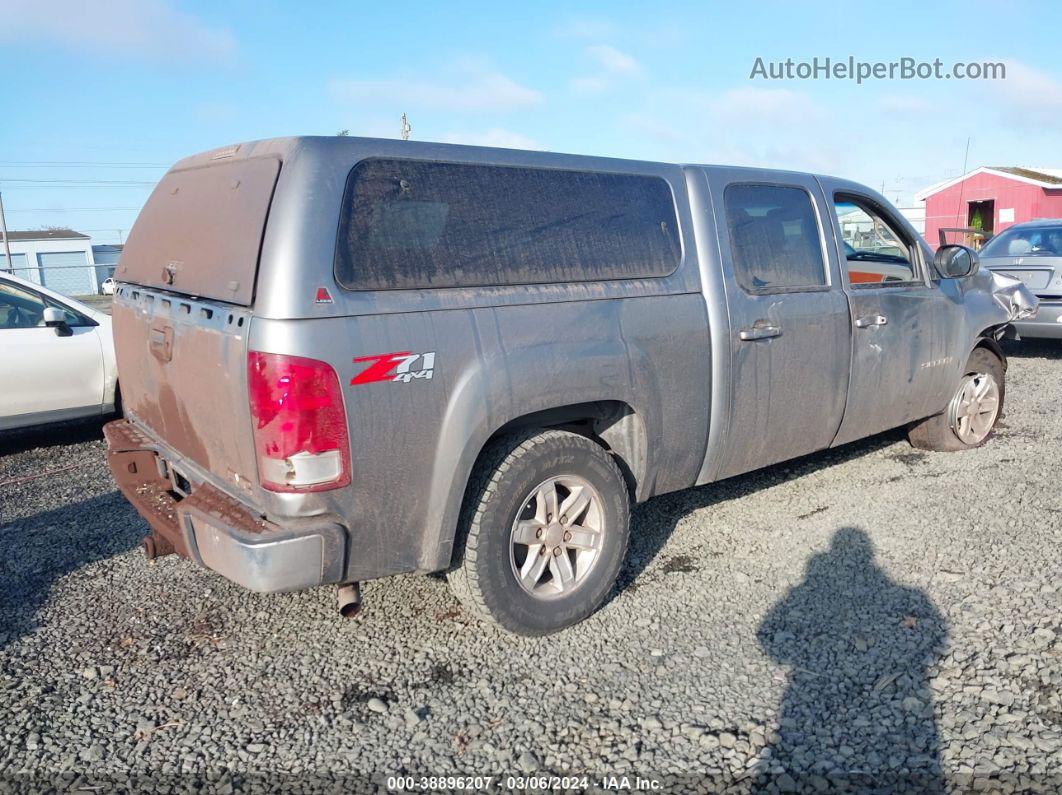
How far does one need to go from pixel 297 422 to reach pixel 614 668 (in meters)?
1.57

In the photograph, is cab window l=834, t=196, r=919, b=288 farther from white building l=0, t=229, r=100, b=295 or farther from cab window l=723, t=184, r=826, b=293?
white building l=0, t=229, r=100, b=295

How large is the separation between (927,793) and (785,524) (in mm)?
2223

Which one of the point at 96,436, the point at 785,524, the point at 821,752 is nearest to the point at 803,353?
the point at 785,524

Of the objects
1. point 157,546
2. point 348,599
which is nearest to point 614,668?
point 348,599

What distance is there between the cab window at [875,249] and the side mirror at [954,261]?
211 mm

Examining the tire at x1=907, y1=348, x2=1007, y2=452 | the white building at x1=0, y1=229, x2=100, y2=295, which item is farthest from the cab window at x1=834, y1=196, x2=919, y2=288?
the white building at x1=0, y1=229, x2=100, y2=295

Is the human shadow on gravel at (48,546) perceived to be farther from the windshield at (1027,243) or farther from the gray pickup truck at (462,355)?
the windshield at (1027,243)

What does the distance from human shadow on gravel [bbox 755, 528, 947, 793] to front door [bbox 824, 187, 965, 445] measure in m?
1.10

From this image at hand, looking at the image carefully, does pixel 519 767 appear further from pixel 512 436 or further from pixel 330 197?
pixel 330 197

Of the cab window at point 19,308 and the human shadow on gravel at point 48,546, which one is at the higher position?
the cab window at point 19,308

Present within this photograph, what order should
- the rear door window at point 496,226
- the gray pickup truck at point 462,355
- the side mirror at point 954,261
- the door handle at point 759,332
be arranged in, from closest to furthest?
the gray pickup truck at point 462,355, the rear door window at point 496,226, the door handle at point 759,332, the side mirror at point 954,261

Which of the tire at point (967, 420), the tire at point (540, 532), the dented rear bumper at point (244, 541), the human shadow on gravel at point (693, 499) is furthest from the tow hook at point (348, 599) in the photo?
the tire at point (967, 420)

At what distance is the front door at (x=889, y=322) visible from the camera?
4691 millimetres

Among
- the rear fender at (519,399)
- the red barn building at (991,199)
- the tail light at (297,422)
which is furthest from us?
the red barn building at (991,199)
